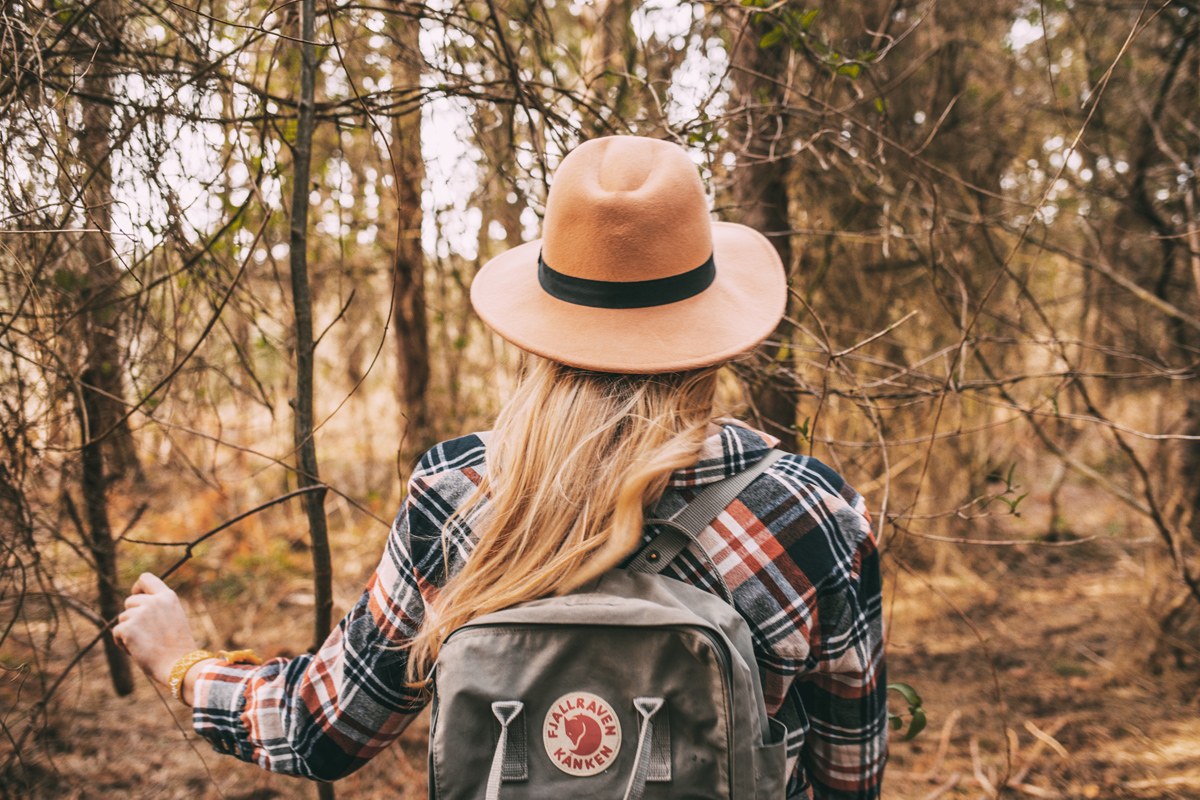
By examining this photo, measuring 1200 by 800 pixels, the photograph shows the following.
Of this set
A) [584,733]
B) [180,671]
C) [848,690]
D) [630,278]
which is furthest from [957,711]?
[180,671]

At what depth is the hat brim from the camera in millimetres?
974

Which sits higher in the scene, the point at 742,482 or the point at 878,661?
the point at 742,482

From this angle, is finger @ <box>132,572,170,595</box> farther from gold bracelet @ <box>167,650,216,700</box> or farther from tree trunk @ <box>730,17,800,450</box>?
tree trunk @ <box>730,17,800,450</box>

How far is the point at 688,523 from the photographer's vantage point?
924 mm

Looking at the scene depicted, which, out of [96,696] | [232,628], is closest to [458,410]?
[232,628]

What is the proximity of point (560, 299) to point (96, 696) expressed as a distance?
339cm

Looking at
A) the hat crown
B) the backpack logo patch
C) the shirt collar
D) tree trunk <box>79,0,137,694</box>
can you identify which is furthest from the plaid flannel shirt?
tree trunk <box>79,0,137,694</box>

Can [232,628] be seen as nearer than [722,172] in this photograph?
No

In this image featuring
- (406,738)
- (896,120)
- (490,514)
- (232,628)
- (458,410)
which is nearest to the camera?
(490,514)

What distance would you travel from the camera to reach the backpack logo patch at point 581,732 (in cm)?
79

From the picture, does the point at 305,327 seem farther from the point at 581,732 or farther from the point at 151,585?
the point at 581,732

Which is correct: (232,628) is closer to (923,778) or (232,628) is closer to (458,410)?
(458,410)

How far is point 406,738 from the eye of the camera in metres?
3.08

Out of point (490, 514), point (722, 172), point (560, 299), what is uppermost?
point (722, 172)
